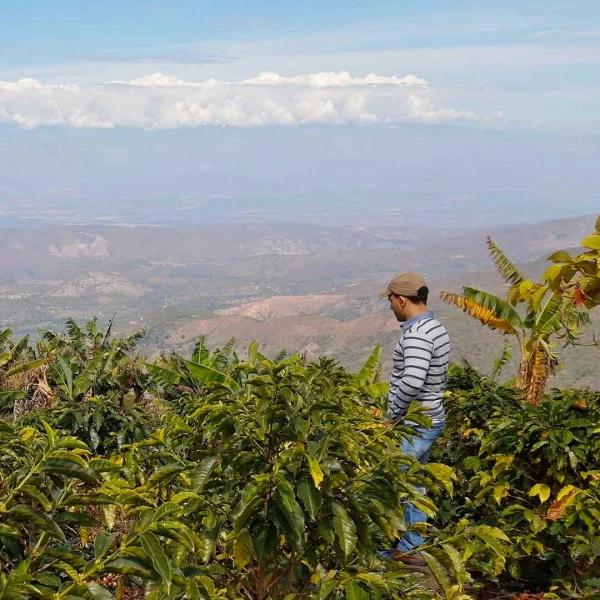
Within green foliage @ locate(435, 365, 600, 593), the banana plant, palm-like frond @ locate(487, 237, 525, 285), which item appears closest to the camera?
green foliage @ locate(435, 365, 600, 593)

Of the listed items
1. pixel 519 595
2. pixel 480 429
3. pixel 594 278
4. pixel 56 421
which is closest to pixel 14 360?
pixel 56 421

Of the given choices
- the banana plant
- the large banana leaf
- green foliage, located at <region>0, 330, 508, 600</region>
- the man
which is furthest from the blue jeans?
the large banana leaf

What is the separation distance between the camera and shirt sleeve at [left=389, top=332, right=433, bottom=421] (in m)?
5.31

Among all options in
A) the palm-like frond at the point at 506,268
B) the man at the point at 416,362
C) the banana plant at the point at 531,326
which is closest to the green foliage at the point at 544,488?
the man at the point at 416,362

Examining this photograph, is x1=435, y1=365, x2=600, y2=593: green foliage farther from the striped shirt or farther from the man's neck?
the man's neck

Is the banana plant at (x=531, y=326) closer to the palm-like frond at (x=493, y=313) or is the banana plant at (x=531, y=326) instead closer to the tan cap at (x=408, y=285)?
the palm-like frond at (x=493, y=313)

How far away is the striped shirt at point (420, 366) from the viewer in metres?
5.33

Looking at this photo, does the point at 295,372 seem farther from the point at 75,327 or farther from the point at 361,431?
the point at 75,327

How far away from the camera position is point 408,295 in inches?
212

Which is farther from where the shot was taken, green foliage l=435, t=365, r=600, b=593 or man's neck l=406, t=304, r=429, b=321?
man's neck l=406, t=304, r=429, b=321

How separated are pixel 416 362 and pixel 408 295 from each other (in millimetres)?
481

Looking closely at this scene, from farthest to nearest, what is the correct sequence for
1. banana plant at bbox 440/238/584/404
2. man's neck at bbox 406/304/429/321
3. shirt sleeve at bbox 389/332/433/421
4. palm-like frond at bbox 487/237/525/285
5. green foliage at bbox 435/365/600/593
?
palm-like frond at bbox 487/237/525/285
banana plant at bbox 440/238/584/404
man's neck at bbox 406/304/429/321
shirt sleeve at bbox 389/332/433/421
green foliage at bbox 435/365/600/593

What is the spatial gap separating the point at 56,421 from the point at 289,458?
17.8ft

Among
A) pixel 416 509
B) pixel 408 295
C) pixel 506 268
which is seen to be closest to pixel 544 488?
pixel 416 509
